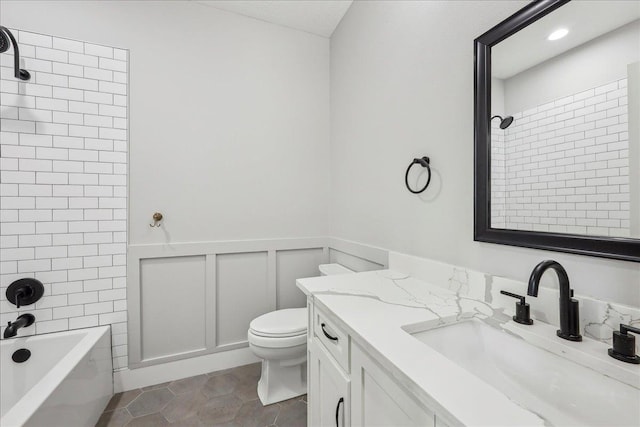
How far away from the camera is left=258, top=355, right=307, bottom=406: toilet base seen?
176cm

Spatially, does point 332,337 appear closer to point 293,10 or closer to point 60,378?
point 60,378

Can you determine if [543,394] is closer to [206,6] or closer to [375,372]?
[375,372]

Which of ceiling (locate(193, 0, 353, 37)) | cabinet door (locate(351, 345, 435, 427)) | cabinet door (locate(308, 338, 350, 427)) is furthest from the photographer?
ceiling (locate(193, 0, 353, 37))

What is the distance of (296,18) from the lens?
222 centimetres

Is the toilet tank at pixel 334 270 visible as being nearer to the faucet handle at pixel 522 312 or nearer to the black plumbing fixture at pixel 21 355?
the faucet handle at pixel 522 312

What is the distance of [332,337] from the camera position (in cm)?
105

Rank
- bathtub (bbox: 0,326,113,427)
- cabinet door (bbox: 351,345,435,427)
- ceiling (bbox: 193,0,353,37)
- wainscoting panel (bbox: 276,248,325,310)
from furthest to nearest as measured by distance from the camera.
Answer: wainscoting panel (bbox: 276,248,325,310), ceiling (bbox: 193,0,353,37), bathtub (bbox: 0,326,113,427), cabinet door (bbox: 351,345,435,427)

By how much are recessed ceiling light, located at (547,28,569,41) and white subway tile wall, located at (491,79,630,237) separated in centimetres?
20

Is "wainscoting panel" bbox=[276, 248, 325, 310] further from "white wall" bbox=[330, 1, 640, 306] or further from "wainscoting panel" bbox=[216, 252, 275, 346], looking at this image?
"white wall" bbox=[330, 1, 640, 306]

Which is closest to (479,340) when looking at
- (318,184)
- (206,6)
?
(318,184)

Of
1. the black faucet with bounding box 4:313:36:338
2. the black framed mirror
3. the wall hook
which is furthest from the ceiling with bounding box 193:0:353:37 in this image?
the black faucet with bounding box 4:313:36:338

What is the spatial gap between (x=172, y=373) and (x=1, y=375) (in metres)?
0.86

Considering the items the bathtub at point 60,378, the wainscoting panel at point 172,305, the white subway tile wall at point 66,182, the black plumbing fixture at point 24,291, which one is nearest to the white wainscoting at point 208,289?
the wainscoting panel at point 172,305

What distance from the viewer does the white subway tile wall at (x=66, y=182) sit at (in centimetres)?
168
